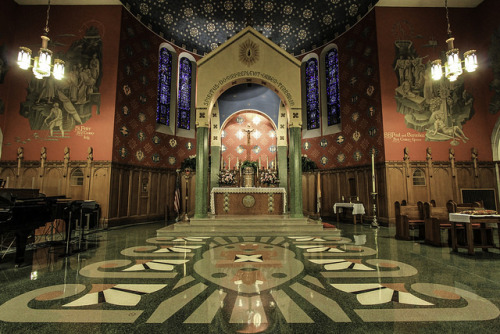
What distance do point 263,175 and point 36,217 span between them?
7.44 meters

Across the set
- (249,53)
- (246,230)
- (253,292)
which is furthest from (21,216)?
(249,53)

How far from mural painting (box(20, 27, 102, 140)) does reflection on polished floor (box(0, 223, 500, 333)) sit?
6.85 m

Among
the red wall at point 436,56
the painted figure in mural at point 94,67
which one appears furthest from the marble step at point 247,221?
the painted figure in mural at point 94,67

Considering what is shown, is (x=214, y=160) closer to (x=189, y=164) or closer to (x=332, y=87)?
(x=189, y=164)

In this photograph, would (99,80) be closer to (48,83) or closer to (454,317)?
(48,83)

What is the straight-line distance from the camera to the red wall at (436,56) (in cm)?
1005

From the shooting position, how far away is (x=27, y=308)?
255 cm

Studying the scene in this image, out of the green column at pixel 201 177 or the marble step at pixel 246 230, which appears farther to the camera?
the green column at pixel 201 177

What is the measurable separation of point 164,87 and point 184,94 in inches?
50.0

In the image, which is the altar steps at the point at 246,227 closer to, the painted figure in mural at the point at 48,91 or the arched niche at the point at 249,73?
the arched niche at the point at 249,73

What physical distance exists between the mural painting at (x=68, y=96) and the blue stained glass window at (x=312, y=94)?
1089cm

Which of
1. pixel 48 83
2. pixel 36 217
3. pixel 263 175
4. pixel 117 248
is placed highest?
pixel 48 83

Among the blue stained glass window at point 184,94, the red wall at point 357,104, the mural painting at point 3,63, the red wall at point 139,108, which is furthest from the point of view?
the blue stained glass window at point 184,94

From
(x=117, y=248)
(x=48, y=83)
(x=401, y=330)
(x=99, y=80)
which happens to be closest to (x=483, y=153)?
(x=401, y=330)
